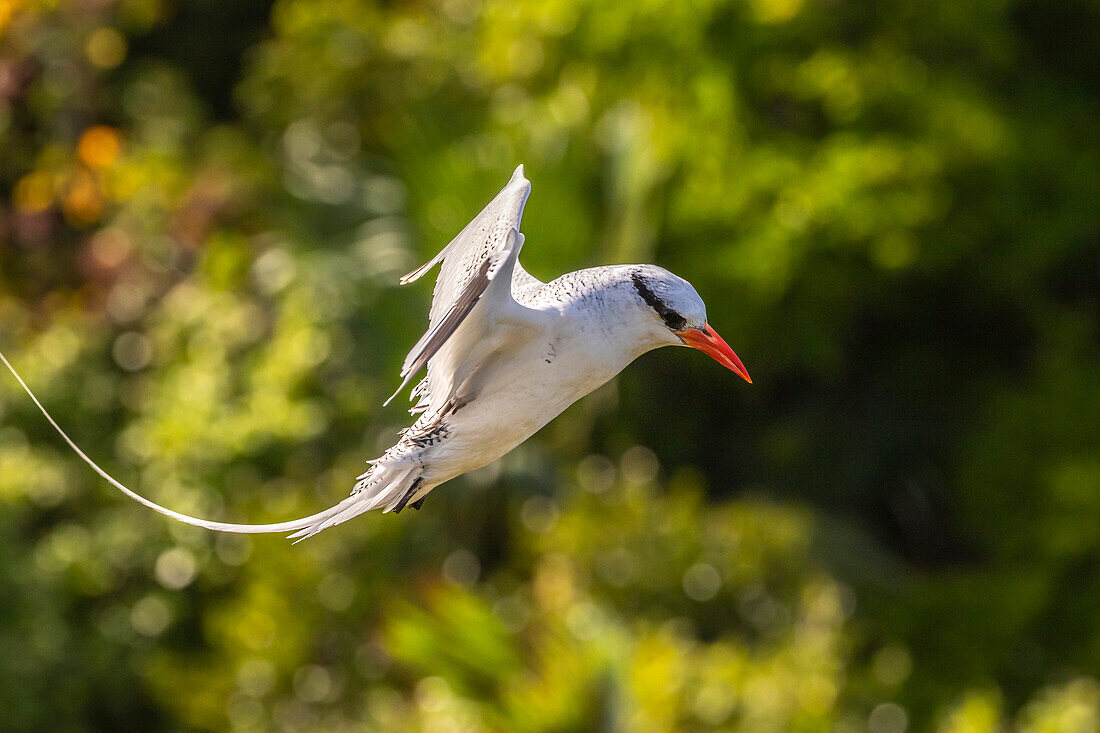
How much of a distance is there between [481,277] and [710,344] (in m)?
0.31

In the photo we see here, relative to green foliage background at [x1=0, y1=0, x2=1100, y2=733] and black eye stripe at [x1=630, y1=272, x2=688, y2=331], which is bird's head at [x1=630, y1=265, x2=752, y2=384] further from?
green foliage background at [x1=0, y1=0, x2=1100, y2=733]

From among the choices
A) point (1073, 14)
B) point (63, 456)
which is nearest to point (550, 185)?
point (63, 456)

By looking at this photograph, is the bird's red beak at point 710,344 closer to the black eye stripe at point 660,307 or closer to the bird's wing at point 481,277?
the black eye stripe at point 660,307

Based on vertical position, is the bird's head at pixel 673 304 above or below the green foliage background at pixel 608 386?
above

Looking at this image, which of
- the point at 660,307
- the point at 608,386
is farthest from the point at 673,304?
the point at 608,386

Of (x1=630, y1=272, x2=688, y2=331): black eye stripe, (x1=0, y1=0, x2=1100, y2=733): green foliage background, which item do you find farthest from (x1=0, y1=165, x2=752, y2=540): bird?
(x1=0, y1=0, x2=1100, y2=733): green foliage background

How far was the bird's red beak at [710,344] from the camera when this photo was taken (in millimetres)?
1420

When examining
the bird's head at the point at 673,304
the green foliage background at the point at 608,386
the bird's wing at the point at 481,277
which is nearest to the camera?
the bird's wing at the point at 481,277

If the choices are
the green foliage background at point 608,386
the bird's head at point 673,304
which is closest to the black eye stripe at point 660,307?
the bird's head at point 673,304

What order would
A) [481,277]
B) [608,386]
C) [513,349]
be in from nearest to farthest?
[481,277]
[513,349]
[608,386]

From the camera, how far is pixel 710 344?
57.6 inches

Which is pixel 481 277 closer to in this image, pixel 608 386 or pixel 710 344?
pixel 710 344

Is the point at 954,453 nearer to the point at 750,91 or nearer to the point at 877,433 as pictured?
the point at 877,433

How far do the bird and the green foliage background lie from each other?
356 cm
